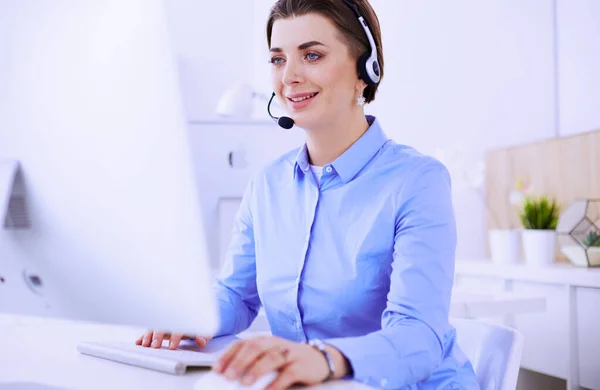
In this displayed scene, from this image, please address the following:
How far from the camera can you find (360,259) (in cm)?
115

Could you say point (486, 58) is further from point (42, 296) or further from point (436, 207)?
point (42, 296)

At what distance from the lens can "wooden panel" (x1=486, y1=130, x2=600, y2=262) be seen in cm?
255

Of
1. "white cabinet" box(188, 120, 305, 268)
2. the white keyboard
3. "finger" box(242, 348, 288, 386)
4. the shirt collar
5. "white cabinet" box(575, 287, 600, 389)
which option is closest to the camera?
"finger" box(242, 348, 288, 386)

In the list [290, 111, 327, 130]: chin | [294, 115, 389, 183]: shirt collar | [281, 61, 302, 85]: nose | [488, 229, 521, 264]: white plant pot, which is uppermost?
[281, 61, 302, 85]: nose

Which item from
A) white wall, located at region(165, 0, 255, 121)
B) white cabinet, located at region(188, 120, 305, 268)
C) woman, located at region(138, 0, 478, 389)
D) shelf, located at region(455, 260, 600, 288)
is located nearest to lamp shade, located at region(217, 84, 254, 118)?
white cabinet, located at region(188, 120, 305, 268)

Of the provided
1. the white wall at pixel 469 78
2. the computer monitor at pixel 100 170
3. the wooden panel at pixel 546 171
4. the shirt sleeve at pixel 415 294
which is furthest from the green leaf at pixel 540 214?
the computer monitor at pixel 100 170

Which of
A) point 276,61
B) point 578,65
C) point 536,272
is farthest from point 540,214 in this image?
point 276,61

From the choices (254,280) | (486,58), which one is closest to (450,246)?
(254,280)

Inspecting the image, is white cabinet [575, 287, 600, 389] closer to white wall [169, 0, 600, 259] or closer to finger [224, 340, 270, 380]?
white wall [169, 0, 600, 259]

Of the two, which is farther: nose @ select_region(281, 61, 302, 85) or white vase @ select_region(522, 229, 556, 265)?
white vase @ select_region(522, 229, 556, 265)

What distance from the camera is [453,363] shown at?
1104 millimetres

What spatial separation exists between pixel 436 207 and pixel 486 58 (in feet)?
7.40

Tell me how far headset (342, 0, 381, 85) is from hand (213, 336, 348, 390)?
70cm

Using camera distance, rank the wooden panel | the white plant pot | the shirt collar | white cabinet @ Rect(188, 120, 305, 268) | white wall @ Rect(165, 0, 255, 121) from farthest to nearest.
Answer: white wall @ Rect(165, 0, 255, 121) < the white plant pot < the wooden panel < white cabinet @ Rect(188, 120, 305, 268) < the shirt collar
